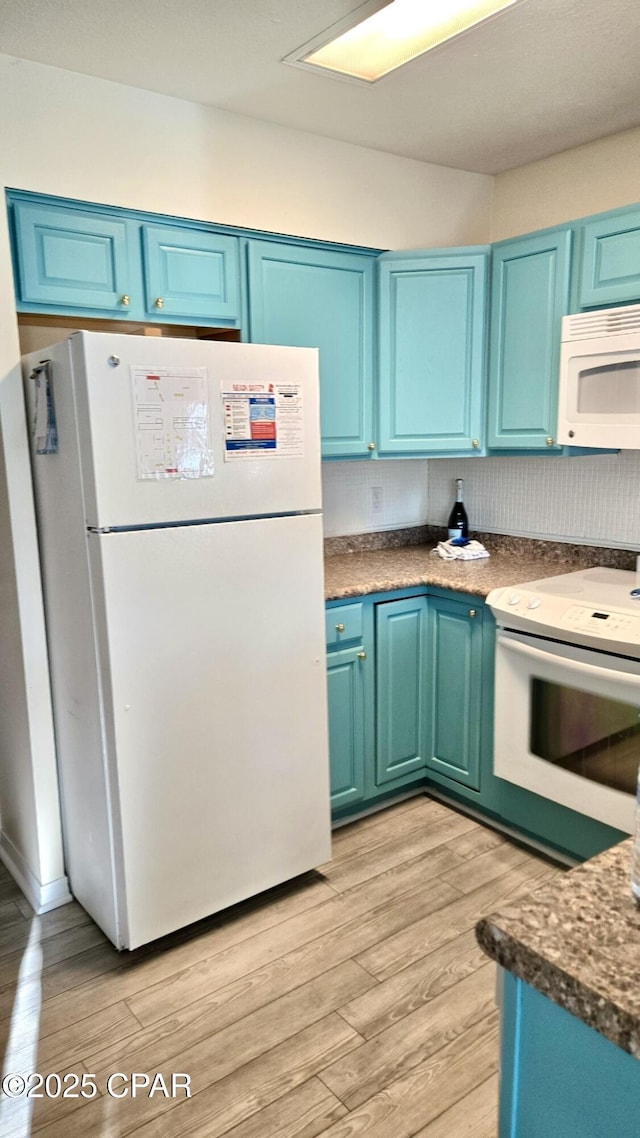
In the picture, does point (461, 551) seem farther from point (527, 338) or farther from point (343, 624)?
point (527, 338)

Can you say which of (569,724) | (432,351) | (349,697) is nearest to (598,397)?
(432,351)

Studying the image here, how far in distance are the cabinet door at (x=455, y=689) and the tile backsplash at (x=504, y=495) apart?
0.62 metres

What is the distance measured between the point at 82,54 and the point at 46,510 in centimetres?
124

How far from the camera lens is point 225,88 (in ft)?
7.32

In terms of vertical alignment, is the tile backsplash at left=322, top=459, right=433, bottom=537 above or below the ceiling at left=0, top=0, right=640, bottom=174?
below

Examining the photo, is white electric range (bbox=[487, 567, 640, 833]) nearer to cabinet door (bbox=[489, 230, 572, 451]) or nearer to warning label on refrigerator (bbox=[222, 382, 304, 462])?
cabinet door (bbox=[489, 230, 572, 451])

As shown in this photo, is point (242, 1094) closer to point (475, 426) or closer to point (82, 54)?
point (475, 426)

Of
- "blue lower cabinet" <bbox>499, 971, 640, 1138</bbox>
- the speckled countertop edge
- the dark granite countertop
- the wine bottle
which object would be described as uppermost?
the wine bottle

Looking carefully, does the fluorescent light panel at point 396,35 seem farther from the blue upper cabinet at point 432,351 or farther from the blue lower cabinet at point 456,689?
the blue lower cabinet at point 456,689

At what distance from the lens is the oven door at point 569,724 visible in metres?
2.15

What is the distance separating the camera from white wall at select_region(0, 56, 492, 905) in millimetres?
2045

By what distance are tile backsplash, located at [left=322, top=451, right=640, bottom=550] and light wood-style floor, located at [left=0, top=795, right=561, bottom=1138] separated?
126 cm

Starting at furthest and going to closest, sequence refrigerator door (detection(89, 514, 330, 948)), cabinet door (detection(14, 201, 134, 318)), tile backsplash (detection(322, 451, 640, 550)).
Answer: tile backsplash (detection(322, 451, 640, 550)), cabinet door (detection(14, 201, 134, 318)), refrigerator door (detection(89, 514, 330, 948))

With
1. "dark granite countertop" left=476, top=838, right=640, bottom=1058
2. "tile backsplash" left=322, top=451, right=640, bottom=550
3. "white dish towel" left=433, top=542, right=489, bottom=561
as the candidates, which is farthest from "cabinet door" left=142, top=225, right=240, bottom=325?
"dark granite countertop" left=476, top=838, right=640, bottom=1058
